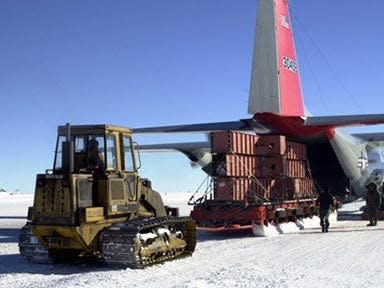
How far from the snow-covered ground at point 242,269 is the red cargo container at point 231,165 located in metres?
2.20

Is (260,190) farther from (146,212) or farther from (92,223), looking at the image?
(92,223)

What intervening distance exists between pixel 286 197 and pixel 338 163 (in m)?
4.16

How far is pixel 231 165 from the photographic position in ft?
51.3

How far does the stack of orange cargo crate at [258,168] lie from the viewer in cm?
1563

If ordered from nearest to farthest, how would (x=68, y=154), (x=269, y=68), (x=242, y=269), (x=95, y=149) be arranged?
(x=242, y=269), (x=68, y=154), (x=95, y=149), (x=269, y=68)

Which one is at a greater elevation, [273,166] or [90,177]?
[273,166]

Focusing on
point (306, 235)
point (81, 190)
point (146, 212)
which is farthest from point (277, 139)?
point (81, 190)

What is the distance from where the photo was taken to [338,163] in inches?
811

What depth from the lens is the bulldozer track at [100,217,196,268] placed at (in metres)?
9.41

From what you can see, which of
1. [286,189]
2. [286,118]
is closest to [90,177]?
[286,189]

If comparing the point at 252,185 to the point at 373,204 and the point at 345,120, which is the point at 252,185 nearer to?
the point at 345,120

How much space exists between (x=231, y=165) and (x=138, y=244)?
658 centimetres

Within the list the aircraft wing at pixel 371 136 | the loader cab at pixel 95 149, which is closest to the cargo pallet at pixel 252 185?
the loader cab at pixel 95 149

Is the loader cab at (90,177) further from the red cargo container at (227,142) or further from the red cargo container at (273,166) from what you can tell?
the red cargo container at (273,166)
